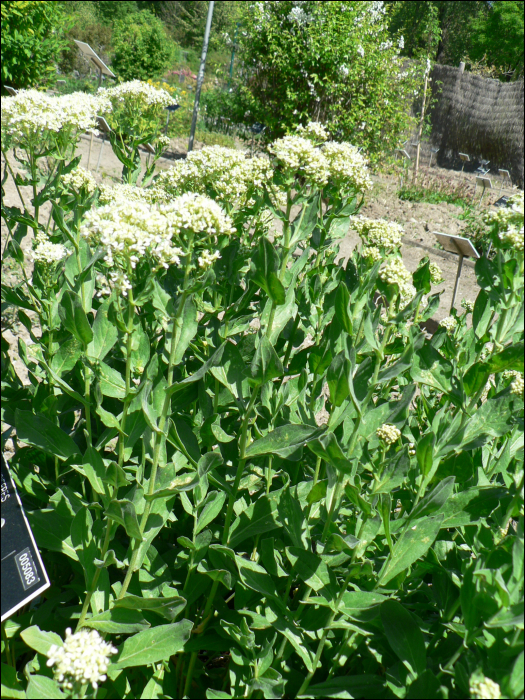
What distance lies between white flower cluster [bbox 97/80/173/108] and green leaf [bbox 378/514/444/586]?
2352 mm

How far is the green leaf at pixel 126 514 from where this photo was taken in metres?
1.22

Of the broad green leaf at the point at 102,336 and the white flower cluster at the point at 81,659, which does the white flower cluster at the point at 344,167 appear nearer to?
the broad green leaf at the point at 102,336

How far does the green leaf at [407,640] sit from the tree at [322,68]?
916cm

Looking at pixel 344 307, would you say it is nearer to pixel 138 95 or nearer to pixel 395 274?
pixel 395 274

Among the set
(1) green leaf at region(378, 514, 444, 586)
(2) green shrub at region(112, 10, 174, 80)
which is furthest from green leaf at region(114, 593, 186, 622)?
(2) green shrub at region(112, 10, 174, 80)

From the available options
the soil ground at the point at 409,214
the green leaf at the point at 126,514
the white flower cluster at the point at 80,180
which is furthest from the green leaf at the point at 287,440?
the soil ground at the point at 409,214

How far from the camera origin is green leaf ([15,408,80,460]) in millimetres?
1526

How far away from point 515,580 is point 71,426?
1608 mm

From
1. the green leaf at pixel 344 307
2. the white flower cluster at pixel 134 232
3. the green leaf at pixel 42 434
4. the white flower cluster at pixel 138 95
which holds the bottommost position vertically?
the green leaf at pixel 42 434

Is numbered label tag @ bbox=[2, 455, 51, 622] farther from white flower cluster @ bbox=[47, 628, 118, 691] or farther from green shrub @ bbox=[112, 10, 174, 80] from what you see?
green shrub @ bbox=[112, 10, 174, 80]

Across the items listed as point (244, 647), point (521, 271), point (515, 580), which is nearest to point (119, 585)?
point (244, 647)

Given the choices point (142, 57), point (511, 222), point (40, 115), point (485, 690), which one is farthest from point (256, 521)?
point (142, 57)

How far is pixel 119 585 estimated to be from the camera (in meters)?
1.53

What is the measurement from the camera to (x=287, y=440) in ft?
4.59
